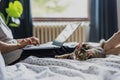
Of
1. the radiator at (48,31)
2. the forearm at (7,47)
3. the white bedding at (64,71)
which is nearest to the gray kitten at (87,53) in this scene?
the white bedding at (64,71)

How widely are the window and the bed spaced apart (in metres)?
2.42

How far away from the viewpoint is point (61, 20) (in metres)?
3.62

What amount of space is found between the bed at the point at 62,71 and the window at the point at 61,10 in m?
2.42

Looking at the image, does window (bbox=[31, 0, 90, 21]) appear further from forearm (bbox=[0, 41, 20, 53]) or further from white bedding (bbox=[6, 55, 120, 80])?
white bedding (bbox=[6, 55, 120, 80])

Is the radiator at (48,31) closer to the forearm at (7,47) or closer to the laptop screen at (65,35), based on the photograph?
the laptop screen at (65,35)

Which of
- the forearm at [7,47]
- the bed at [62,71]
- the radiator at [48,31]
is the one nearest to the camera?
the bed at [62,71]

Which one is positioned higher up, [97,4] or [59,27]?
[97,4]

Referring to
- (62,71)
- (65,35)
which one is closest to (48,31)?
(65,35)

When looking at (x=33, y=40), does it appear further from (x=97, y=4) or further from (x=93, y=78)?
(x=97, y=4)

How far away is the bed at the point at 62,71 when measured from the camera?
96 cm

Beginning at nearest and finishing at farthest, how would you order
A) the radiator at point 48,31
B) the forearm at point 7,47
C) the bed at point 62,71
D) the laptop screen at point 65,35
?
the bed at point 62,71, the forearm at point 7,47, the laptop screen at point 65,35, the radiator at point 48,31

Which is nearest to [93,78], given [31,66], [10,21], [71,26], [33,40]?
[31,66]

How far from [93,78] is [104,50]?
616 millimetres

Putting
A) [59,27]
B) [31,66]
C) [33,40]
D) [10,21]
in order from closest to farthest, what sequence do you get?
[31,66] → [33,40] → [10,21] → [59,27]
